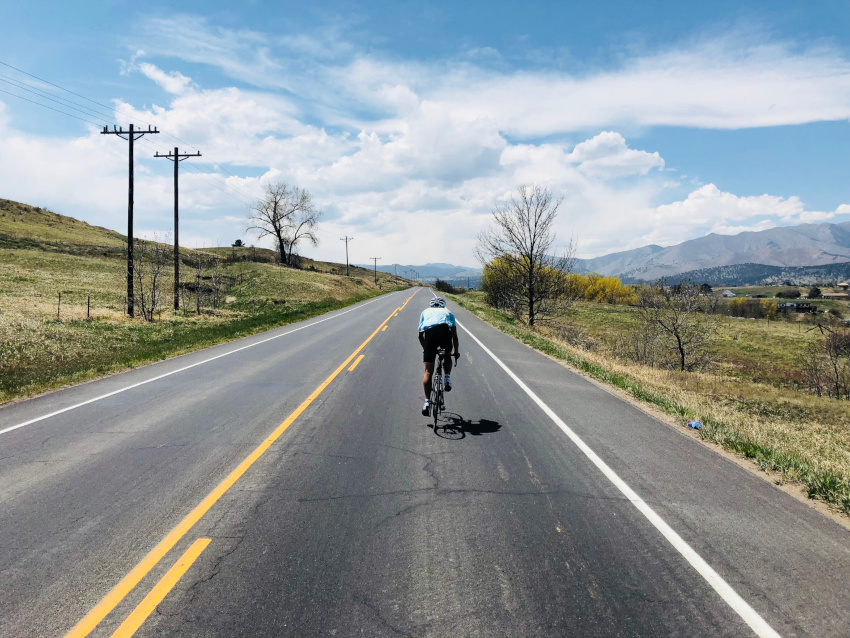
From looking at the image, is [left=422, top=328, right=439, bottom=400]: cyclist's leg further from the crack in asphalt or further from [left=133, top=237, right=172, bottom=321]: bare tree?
[left=133, top=237, right=172, bottom=321]: bare tree

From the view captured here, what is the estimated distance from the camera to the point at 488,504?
14.2 feet

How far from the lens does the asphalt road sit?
284 cm

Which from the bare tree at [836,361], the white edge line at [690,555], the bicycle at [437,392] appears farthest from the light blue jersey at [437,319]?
the bare tree at [836,361]

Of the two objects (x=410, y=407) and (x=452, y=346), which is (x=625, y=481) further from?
(x=410, y=407)

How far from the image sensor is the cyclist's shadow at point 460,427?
6.54 metres

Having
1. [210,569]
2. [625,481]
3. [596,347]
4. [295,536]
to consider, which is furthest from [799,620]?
[596,347]

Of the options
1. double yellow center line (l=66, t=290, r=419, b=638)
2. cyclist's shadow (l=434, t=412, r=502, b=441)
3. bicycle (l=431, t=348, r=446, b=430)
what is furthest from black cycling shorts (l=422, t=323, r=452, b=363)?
double yellow center line (l=66, t=290, r=419, b=638)

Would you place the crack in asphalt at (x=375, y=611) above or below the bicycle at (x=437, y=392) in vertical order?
below

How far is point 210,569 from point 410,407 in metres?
4.91

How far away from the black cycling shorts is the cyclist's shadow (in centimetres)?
99

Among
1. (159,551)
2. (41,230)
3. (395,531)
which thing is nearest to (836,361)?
(395,531)

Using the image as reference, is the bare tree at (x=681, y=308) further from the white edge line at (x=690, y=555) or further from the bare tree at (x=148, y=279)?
the bare tree at (x=148, y=279)

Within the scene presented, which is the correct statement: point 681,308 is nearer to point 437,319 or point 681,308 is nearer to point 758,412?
point 758,412

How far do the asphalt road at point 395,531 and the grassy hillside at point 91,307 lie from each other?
5.92m
